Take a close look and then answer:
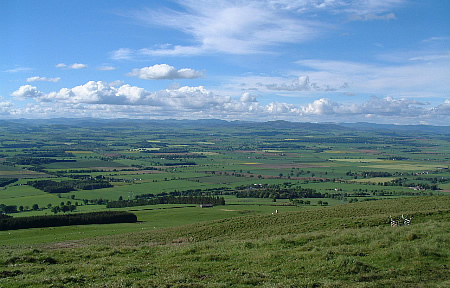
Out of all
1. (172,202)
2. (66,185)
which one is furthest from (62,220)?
(66,185)

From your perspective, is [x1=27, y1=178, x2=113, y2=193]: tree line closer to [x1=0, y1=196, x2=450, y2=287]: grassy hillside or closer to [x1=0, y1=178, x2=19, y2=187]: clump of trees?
[x1=0, y1=178, x2=19, y2=187]: clump of trees

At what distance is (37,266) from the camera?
733 inches

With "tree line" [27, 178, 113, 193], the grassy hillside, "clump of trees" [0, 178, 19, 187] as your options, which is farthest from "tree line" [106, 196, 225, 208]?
the grassy hillside

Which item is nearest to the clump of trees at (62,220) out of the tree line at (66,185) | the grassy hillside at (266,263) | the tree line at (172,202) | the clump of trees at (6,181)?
the tree line at (172,202)

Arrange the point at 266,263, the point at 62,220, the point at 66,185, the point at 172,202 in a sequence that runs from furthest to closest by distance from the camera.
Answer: the point at 66,185, the point at 172,202, the point at 62,220, the point at 266,263

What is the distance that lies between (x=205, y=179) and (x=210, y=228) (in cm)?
8886

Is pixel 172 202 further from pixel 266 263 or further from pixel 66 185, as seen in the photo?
pixel 266 263

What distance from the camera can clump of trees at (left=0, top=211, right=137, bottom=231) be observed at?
4828cm

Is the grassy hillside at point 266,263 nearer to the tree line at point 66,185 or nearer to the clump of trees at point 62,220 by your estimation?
the clump of trees at point 62,220

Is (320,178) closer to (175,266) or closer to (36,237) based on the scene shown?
(36,237)

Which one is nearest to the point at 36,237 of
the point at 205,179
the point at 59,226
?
the point at 59,226

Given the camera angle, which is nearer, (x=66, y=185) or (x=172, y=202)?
(x=172, y=202)

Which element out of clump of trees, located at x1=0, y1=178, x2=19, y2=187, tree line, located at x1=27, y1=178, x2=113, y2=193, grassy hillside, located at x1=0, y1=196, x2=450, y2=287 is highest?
grassy hillside, located at x1=0, y1=196, x2=450, y2=287

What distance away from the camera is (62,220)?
167 feet
